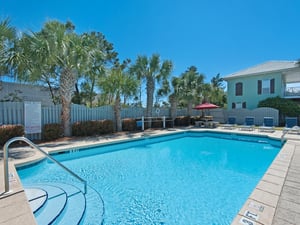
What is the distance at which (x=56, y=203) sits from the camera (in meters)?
3.81

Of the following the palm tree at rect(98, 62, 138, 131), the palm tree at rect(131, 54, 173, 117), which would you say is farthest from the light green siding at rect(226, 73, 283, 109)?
the palm tree at rect(98, 62, 138, 131)

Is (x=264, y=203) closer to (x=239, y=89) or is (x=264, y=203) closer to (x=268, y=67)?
(x=239, y=89)

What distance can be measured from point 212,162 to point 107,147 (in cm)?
548

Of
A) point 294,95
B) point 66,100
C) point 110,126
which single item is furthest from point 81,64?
point 294,95

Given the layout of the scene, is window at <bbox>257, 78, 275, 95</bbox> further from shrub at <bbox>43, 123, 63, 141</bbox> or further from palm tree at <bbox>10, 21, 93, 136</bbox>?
shrub at <bbox>43, 123, 63, 141</bbox>

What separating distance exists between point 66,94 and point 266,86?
67.1 feet

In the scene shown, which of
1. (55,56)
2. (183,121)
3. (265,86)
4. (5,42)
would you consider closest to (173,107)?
(183,121)

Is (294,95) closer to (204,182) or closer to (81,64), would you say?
(204,182)

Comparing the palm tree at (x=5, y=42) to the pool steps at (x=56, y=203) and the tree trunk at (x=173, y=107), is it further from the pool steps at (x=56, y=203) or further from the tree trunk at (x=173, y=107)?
the tree trunk at (x=173, y=107)

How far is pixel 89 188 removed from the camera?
4973 mm

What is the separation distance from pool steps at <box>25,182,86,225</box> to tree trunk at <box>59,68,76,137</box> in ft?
22.0

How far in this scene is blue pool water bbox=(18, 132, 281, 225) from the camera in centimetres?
386

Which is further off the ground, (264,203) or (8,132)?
(8,132)

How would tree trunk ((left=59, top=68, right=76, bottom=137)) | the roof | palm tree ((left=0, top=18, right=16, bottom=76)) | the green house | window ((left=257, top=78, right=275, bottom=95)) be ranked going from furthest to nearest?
window ((left=257, top=78, right=275, bottom=95)), the green house, the roof, tree trunk ((left=59, top=68, right=76, bottom=137)), palm tree ((left=0, top=18, right=16, bottom=76))
